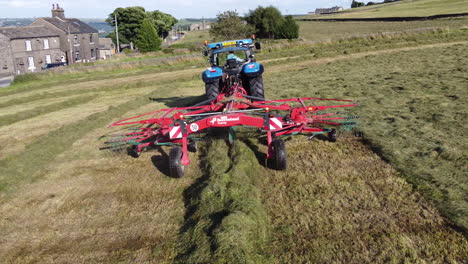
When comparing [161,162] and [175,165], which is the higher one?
[175,165]

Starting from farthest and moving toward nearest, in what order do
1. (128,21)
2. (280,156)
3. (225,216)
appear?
(128,21), (280,156), (225,216)

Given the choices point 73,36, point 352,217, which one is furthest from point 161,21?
point 352,217

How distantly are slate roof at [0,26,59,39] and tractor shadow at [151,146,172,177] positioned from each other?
4480 centimetres

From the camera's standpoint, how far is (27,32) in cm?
4672

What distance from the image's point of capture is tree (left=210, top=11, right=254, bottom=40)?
38.4m

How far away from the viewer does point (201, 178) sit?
6551 mm

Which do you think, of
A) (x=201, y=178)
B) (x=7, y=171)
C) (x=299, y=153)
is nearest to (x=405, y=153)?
(x=299, y=153)

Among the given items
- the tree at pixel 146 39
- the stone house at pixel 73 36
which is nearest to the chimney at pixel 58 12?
the stone house at pixel 73 36

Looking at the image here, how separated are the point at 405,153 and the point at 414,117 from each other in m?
2.41

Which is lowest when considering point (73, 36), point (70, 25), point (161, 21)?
point (73, 36)

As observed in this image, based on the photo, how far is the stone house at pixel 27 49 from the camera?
145 feet

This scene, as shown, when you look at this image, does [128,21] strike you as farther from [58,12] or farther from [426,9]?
[426,9]

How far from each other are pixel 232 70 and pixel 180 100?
4617 millimetres

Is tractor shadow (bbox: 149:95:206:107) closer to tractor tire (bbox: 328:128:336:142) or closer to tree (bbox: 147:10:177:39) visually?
tractor tire (bbox: 328:128:336:142)
